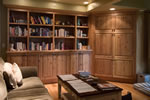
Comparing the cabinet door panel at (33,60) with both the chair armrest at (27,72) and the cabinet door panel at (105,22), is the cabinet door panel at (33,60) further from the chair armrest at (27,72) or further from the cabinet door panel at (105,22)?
the cabinet door panel at (105,22)

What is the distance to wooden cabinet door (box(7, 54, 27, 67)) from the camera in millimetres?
3542

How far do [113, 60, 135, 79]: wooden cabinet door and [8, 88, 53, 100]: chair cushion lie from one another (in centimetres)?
262

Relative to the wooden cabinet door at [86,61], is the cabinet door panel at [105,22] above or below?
above

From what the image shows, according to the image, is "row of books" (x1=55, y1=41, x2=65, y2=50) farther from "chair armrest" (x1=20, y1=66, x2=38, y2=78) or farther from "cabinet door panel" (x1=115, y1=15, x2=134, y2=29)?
"cabinet door panel" (x1=115, y1=15, x2=134, y2=29)

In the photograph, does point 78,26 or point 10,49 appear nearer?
point 10,49

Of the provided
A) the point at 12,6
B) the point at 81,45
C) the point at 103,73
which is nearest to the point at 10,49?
the point at 12,6

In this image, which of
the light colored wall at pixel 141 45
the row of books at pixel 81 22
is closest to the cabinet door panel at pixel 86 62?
the row of books at pixel 81 22

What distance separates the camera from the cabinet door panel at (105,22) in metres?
4.13

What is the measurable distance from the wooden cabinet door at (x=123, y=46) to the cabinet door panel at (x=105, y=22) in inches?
14.6

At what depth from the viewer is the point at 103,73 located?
14.1 ft

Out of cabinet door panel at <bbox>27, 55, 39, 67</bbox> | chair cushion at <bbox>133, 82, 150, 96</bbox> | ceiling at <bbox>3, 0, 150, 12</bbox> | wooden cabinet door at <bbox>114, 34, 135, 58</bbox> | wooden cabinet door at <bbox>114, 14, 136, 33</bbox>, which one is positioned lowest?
chair cushion at <bbox>133, 82, 150, 96</bbox>

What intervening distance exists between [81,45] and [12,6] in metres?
2.30

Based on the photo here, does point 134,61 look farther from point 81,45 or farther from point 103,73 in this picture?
point 81,45

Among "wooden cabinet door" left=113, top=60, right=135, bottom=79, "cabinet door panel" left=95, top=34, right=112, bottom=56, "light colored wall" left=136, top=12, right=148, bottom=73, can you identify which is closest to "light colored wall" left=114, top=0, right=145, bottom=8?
"light colored wall" left=136, top=12, right=148, bottom=73
